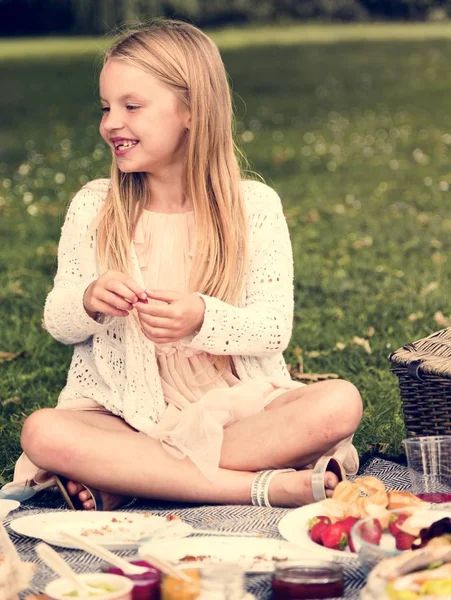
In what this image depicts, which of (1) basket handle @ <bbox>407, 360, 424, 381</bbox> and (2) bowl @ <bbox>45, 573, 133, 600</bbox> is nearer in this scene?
(2) bowl @ <bbox>45, 573, 133, 600</bbox>

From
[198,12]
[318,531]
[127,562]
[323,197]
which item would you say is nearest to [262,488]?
[318,531]

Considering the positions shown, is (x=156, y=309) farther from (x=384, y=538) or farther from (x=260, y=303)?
(x=384, y=538)

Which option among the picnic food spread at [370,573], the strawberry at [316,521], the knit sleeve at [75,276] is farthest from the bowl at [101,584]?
the knit sleeve at [75,276]

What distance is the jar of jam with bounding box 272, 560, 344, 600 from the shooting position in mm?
2504

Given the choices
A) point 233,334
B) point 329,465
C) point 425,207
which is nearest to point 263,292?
point 233,334

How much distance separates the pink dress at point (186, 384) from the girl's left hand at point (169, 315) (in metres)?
0.23

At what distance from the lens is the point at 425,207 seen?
841 centimetres

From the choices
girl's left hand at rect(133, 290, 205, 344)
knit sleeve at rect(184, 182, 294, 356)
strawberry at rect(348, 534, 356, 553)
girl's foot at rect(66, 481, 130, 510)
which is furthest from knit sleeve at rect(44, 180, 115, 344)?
strawberry at rect(348, 534, 356, 553)

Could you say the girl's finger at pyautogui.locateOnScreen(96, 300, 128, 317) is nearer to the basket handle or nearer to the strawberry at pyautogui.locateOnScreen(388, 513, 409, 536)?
the basket handle

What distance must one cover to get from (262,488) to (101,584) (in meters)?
0.99

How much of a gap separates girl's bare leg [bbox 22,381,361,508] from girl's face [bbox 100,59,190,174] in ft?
2.69

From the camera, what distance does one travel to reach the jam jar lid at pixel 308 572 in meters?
→ 2.50

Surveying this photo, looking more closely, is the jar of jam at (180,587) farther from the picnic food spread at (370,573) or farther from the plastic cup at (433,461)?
the plastic cup at (433,461)

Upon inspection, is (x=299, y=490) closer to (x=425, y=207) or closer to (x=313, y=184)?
(x=425, y=207)
